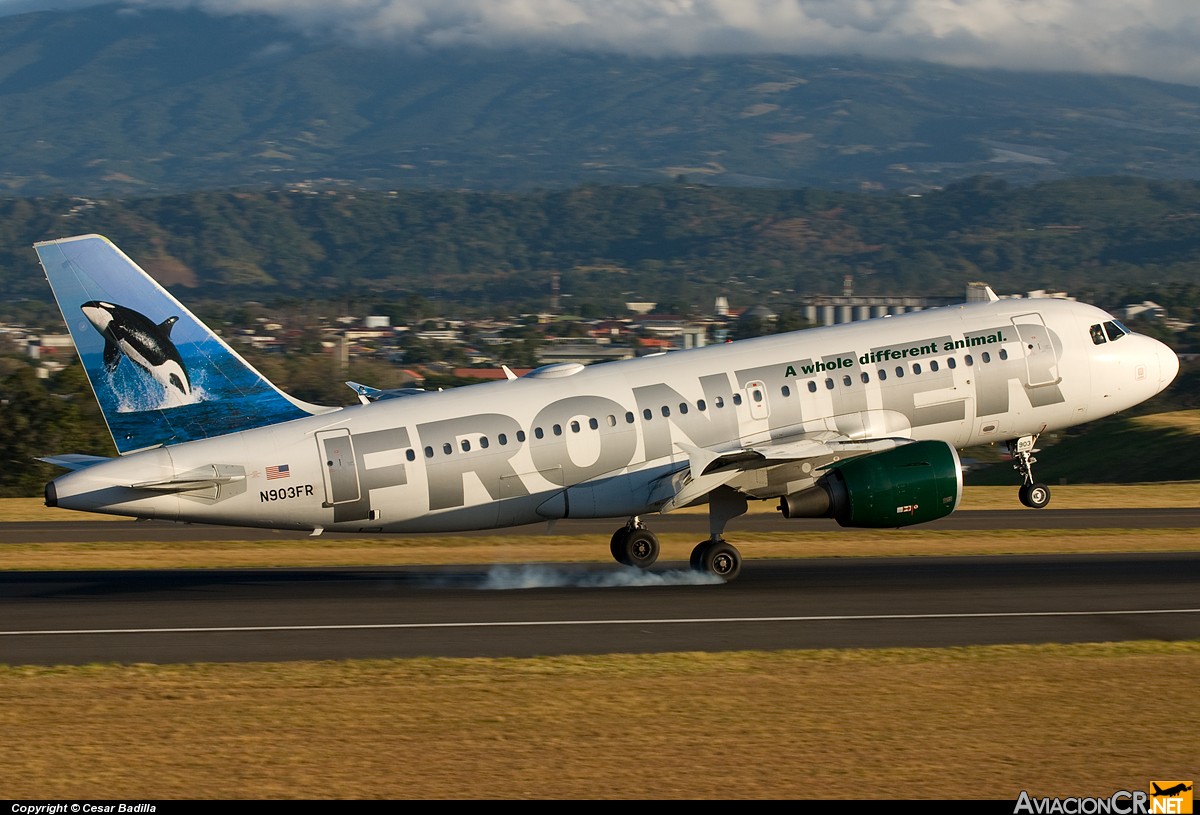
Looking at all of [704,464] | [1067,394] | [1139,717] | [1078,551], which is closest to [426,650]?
[704,464]

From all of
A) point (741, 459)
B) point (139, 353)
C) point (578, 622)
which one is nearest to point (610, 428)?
point (741, 459)

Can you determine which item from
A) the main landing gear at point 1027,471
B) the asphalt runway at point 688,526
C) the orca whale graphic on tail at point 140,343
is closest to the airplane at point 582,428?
the orca whale graphic on tail at point 140,343

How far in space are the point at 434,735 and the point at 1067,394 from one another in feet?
68.8

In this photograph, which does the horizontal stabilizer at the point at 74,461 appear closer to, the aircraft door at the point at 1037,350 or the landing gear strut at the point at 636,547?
the landing gear strut at the point at 636,547

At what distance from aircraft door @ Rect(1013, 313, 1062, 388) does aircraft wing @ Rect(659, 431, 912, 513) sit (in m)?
4.19

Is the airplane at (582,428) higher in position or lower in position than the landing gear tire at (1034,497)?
higher

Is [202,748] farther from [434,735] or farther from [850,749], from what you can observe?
[850,749]

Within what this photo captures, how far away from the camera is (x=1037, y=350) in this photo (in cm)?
3412

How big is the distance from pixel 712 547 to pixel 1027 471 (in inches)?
337

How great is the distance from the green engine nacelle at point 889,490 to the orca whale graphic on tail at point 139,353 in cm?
1192

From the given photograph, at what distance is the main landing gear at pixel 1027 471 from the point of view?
34.7 meters

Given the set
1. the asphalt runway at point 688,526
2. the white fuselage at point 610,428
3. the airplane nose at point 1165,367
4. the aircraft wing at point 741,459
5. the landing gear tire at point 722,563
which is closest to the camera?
the white fuselage at point 610,428

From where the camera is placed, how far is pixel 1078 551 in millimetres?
37750

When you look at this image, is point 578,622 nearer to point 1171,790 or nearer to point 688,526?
point 1171,790
